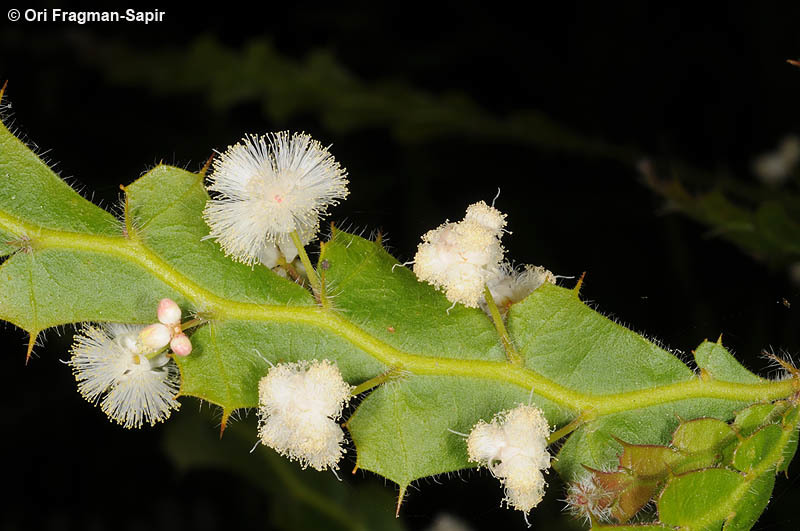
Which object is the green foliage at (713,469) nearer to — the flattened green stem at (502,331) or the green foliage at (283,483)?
the flattened green stem at (502,331)

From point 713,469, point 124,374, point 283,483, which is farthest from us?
point 283,483

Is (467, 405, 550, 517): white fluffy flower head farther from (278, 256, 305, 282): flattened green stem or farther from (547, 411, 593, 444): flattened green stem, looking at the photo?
(278, 256, 305, 282): flattened green stem

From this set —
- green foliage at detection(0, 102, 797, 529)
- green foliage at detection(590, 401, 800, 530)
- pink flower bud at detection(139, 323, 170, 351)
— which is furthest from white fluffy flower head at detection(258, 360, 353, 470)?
green foliage at detection(590, 401, 800, 530)

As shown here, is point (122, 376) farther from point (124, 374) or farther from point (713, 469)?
point (713, 469)

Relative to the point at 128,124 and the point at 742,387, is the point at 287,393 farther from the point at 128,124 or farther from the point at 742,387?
the point at 128,124

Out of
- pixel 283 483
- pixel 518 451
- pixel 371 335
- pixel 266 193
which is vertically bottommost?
pixel 283 483

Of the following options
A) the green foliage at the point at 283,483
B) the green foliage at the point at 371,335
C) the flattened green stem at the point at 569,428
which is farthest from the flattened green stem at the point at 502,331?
the green foliage at the point at 283,483

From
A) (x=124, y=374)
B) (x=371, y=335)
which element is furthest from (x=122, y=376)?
(x=371, y=335)
